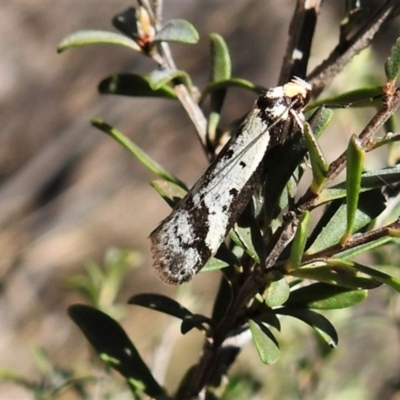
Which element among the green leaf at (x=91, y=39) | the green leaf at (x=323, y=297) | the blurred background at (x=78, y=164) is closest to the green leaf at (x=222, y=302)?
the green leaf at (x=323, y=297)

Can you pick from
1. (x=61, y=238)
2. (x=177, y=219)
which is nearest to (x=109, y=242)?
(x=61, y=238)

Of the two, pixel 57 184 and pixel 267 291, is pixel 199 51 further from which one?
pixel 267 291

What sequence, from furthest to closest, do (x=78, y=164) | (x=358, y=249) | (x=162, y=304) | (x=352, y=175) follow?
(x=78, y=164) < (x=162, y=304) < (x=358, y=249) < (x=352, y=175)

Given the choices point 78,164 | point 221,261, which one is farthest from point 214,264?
point 78,164

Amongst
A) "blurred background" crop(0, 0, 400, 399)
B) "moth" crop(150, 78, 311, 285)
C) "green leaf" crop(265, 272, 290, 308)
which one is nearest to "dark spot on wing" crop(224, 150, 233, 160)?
"moth" crop(150, 78, 311, 285)

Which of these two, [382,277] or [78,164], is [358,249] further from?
[78,164]
